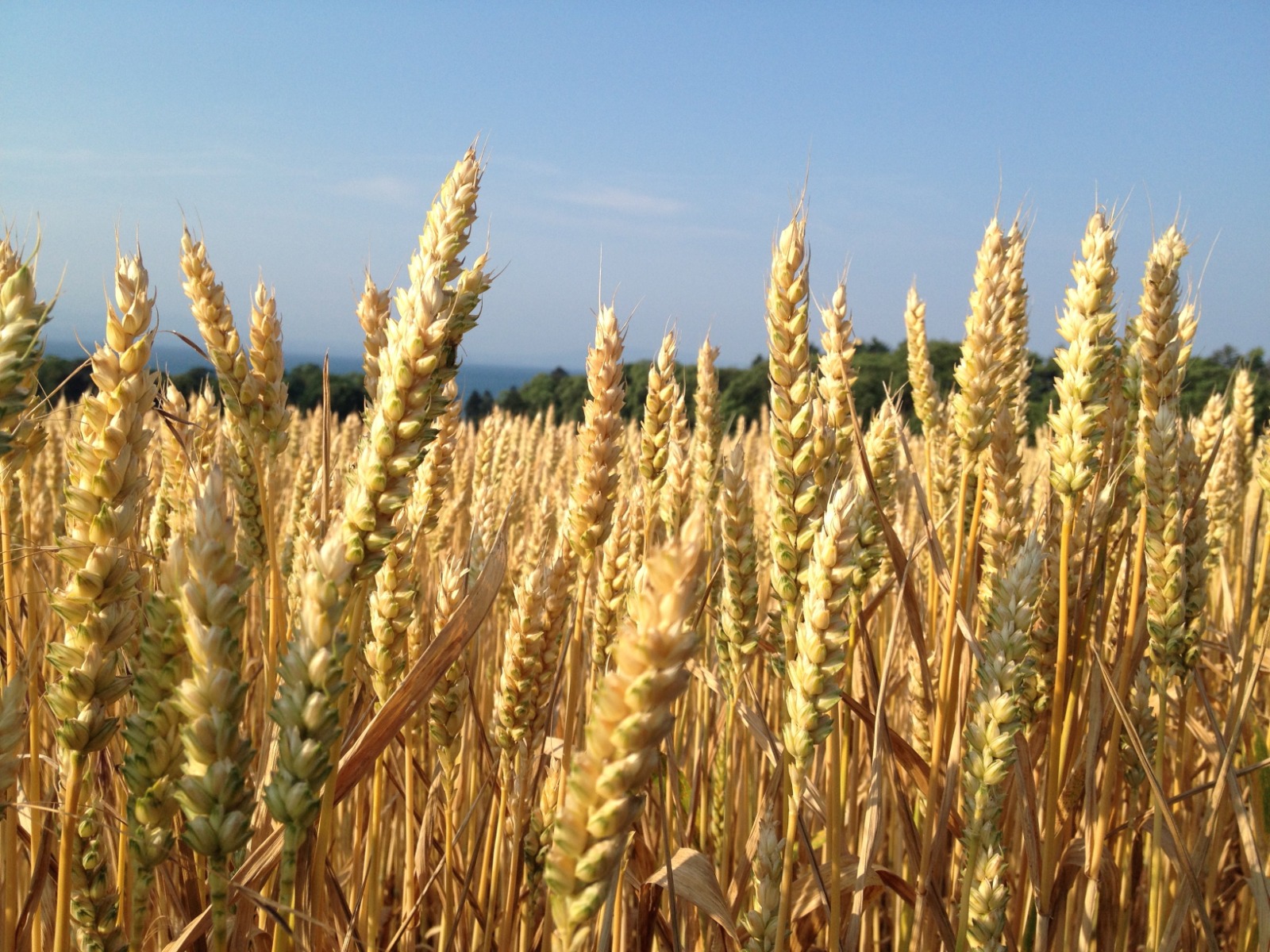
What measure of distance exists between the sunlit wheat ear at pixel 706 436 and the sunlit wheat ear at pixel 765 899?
1204 mm

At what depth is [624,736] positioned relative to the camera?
0.75 meters

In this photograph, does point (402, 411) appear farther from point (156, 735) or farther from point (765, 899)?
point (765, 899)

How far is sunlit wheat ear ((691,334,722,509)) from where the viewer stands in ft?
8.36

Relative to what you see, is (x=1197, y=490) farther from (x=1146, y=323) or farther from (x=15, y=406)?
(x=15, y=406)

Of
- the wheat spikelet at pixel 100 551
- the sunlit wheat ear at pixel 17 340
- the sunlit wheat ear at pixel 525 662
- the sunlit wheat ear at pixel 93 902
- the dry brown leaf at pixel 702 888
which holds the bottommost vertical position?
the dry brown leaf at pixel 702 888

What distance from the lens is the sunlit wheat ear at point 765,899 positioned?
137 cm

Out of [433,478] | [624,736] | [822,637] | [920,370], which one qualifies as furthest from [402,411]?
[920,370]

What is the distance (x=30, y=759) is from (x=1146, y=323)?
6.84 ft

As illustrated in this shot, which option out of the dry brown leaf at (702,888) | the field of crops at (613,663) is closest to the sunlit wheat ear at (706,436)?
the field of crops at (613,663)

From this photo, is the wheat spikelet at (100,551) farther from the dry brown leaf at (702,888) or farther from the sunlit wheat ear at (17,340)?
the dry brown leaf at (702,888)

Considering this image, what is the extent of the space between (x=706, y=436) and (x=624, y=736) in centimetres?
196

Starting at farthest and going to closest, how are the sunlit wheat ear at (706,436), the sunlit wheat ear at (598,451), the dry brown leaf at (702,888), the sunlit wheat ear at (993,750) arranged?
the sunlit wheat ear at (706,436) → the sunlit wheat ear at (598,451) → the dry brown leaf at (702,888) → the sunlit wheat ear at (993,750)

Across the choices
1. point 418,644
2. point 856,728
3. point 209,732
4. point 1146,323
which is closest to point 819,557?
point 209,732

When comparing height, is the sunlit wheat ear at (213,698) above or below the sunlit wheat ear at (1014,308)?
below
